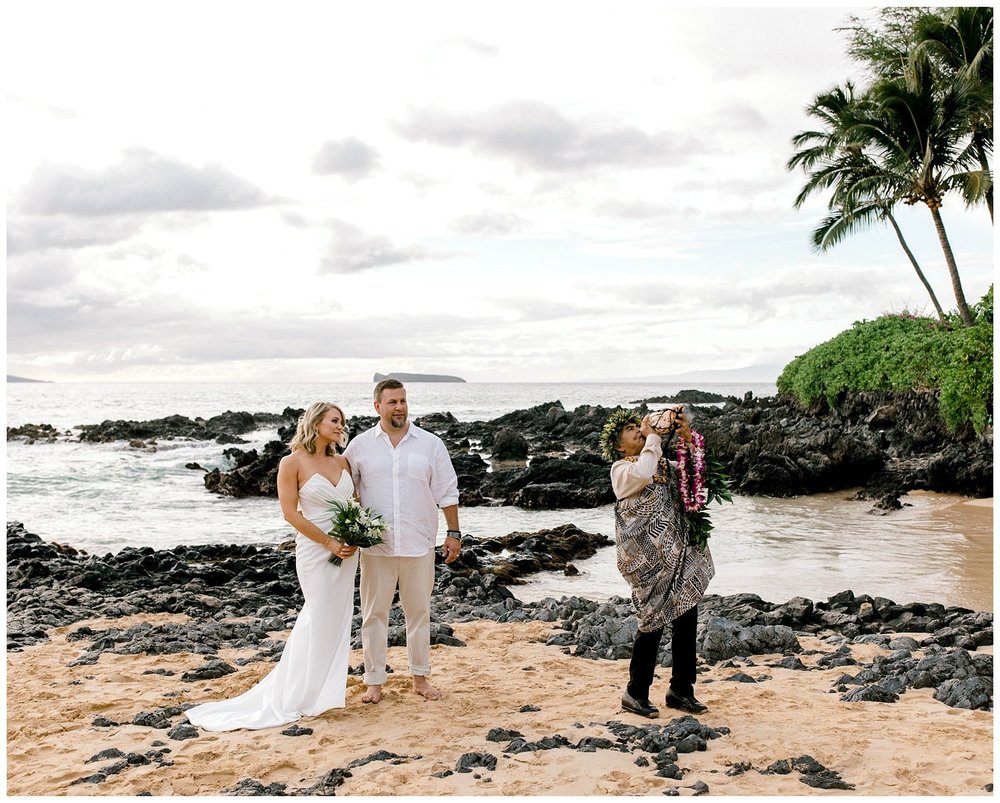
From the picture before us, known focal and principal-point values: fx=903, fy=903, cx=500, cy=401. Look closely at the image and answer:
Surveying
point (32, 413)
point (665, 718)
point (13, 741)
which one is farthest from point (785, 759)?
point (32, 413)

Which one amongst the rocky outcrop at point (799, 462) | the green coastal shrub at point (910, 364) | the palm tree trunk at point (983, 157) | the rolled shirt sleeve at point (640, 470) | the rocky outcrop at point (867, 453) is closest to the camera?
the rolled shirt sleeve at point (640, 470)

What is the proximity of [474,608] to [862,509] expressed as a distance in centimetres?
1054

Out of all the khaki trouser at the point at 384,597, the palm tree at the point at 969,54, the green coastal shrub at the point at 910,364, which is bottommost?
the khaki trouser at the point at 384,597

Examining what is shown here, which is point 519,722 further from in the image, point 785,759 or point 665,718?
point 785,759

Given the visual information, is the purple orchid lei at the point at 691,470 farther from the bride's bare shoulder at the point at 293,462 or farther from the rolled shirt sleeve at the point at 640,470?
the bride's bare shoulder at the point at 293,462

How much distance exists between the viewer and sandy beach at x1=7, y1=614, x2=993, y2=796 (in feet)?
15.6

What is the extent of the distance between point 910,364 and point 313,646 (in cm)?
2347

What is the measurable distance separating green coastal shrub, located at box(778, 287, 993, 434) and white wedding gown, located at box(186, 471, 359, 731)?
18.3m

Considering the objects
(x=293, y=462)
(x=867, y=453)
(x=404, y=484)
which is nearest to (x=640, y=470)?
(x=404, y=484)

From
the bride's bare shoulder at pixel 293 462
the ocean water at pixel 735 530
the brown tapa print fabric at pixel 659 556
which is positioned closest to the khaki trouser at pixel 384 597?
the bride's bare shoulder at pixel 293 462

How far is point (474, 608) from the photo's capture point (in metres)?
9.85

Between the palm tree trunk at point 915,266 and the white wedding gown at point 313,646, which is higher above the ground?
the palm tree trunk at point 915,266

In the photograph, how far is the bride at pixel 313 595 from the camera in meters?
5.88

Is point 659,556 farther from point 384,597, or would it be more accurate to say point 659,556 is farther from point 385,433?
point 385,433
